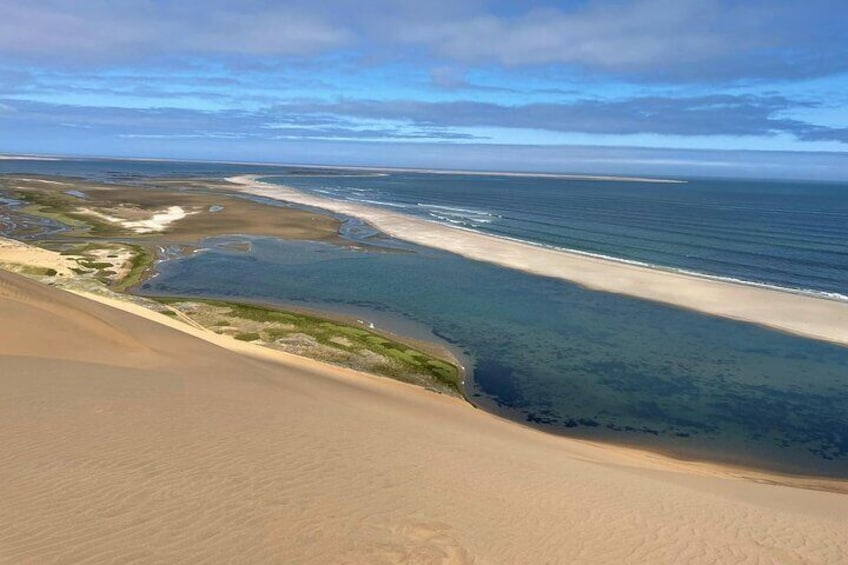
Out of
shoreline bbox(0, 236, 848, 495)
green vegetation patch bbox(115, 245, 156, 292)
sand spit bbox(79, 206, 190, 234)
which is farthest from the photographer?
sand spit bbox(79, 206, 190, 234)

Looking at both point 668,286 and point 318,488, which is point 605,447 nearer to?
point 318,488

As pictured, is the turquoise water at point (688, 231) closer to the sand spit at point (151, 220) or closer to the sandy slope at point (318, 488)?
the sand spit at point (151, 220)

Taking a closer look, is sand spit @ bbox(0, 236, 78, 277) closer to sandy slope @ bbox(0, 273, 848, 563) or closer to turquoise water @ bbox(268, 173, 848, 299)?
sandy slope @ bbox(0, 273, 848, 563)

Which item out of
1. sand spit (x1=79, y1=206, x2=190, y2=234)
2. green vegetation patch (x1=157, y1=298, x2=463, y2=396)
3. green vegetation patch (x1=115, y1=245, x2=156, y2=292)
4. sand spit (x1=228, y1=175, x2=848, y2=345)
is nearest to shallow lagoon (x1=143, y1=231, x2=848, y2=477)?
green vegetation patch (x1=115, y1=245, x2=156, y2=292)

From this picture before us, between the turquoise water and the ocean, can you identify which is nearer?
the ocean

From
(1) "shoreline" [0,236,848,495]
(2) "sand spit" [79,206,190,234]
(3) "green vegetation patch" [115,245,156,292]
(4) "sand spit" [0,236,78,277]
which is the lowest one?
(1) "shoreline" [0,236,848,495]

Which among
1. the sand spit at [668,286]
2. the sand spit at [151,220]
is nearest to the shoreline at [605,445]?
the sand spit at [668,286]
